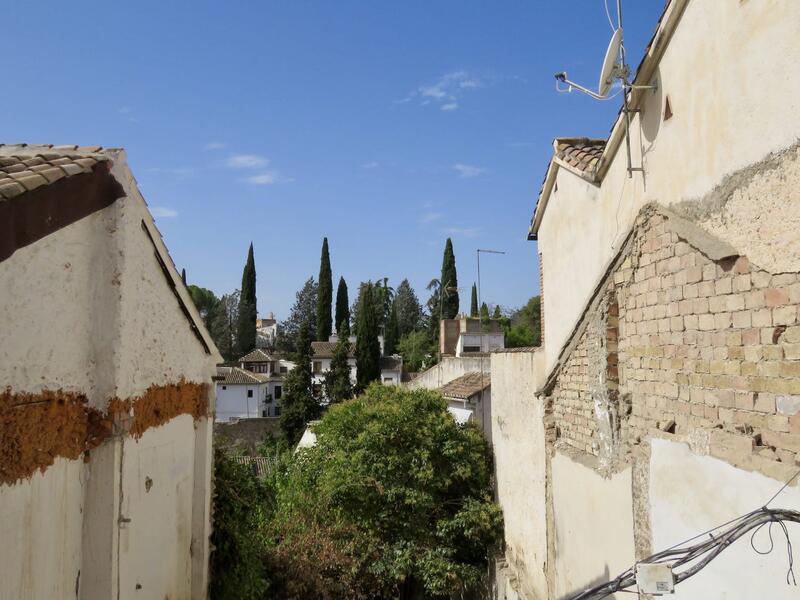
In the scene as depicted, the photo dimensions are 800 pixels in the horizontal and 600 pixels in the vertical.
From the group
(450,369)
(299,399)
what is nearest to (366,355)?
(299,399)

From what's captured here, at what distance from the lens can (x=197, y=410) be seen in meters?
7.66

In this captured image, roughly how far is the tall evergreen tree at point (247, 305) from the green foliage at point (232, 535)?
1859 inches

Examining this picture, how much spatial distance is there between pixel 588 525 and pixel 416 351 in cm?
4475

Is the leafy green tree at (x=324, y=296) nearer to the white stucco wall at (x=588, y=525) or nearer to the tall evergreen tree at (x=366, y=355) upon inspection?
the tall evergreen tree at (x=366, y=355)

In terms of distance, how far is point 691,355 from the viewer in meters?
5.20

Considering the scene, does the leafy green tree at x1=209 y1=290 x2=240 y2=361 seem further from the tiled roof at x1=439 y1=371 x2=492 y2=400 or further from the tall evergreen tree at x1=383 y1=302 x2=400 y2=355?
the tiled roof at x1=439 y1=371 x2=492 y2=400

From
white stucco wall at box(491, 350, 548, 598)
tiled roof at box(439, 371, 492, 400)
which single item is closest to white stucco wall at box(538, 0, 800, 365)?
white stucco wall at box(491, 350, 548, 598)

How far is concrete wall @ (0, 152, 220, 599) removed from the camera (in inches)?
153

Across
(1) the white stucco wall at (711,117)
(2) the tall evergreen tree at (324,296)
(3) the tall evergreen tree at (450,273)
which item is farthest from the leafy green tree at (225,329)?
(1) the white stucco wall at (711,117)

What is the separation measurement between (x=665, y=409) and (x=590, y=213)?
272 centimetres

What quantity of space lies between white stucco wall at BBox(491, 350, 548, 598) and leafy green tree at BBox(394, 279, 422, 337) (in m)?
54.1

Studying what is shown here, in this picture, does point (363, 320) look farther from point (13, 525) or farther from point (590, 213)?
point (13, 525)

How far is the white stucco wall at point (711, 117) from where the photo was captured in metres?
4.09

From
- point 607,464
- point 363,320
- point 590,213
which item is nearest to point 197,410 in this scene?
point 607,464
